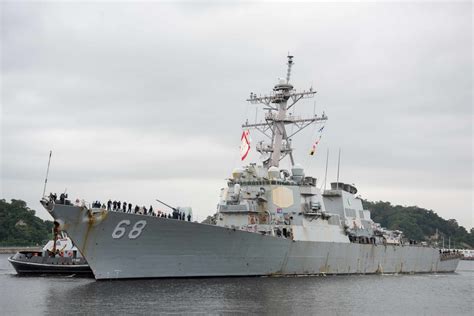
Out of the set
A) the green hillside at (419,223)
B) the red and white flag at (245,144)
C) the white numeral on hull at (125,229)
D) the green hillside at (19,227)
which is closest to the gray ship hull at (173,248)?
the white numeral on hull at (125,229)

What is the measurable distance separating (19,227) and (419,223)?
62.1 m

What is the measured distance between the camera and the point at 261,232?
2709cm

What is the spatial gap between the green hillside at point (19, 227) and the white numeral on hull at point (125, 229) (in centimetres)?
4545

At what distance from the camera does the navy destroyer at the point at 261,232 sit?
23375 millimetres

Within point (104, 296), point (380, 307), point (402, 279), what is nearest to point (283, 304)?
point (380, 307)

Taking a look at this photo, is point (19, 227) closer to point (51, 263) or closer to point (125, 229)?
point (51, 263)

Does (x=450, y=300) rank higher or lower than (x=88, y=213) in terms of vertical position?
lower

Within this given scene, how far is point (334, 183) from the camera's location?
35.1 metres

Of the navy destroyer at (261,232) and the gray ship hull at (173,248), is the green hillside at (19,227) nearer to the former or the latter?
the navy destroyer at (261,232)

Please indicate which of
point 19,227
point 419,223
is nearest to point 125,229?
point 19,227

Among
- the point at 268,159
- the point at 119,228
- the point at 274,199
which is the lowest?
the point at 119,228

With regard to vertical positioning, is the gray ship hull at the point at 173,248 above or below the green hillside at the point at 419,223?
below

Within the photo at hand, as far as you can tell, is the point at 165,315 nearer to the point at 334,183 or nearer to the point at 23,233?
the point at 334,183

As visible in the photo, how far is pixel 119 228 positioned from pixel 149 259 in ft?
6.02
